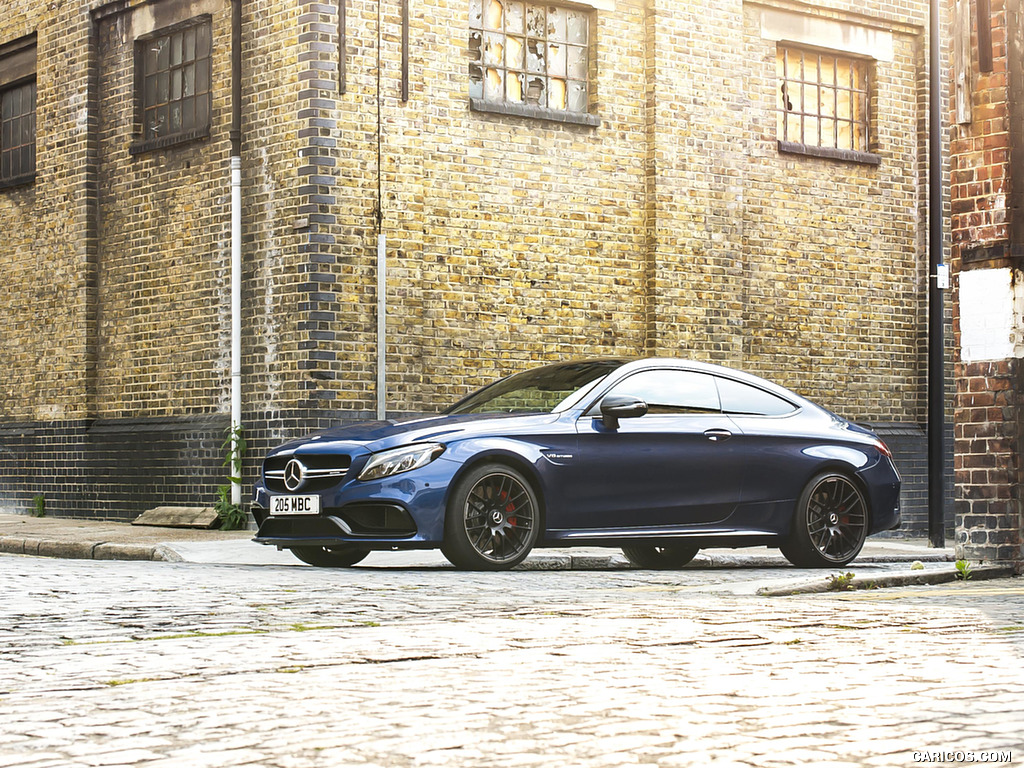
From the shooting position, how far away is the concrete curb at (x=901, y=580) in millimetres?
9328

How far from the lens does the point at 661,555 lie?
39.8 ft

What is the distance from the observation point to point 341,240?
15312 millimetres

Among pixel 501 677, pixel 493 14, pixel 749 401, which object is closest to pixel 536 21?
pixel 493 14

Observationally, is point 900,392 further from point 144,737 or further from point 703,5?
point 144,737

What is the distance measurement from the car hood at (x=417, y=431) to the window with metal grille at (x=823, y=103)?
8818mm

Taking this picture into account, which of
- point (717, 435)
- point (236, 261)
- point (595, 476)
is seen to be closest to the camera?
point (595, 476)

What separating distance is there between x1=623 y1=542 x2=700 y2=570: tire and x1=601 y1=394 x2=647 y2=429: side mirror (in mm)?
1561

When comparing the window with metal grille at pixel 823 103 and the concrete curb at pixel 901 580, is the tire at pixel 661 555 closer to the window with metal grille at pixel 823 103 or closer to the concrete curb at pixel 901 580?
the concrete curb at pixel 901 580

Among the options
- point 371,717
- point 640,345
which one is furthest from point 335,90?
point 371,717

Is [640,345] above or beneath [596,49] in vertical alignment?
beneath

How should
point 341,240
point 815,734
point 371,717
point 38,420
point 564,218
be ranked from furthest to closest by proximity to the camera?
point 38,420, point 564,218, point 341,240, point 371,717, point 815,734

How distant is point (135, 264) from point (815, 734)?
14.1 meters

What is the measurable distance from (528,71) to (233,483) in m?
5.41

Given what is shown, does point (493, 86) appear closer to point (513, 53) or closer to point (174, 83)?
point (513, 53)
